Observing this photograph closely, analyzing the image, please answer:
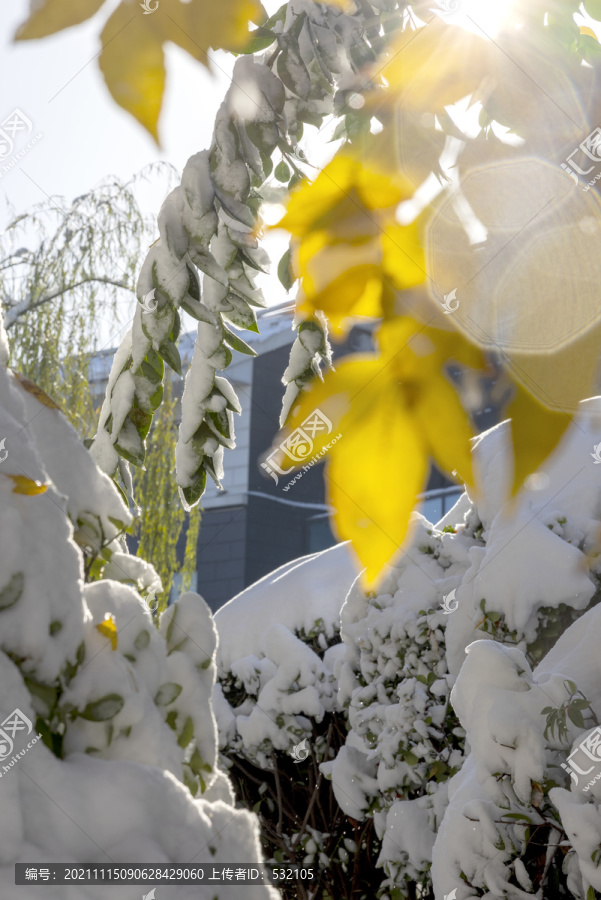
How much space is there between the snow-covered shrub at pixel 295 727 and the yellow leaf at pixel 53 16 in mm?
3418

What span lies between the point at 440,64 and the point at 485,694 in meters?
1.63

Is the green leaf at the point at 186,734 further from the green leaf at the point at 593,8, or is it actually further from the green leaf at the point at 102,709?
the green leaf at the point at 593,8

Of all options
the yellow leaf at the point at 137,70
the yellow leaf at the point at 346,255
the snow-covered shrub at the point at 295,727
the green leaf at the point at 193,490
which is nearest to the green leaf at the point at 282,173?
the green leaf at the point at 193,490

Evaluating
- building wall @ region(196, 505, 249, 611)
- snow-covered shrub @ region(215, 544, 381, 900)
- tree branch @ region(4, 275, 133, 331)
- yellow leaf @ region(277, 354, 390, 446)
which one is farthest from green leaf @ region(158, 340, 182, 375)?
building wall @ region(196, 505, 249, 611)

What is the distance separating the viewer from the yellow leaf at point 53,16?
2.35ft

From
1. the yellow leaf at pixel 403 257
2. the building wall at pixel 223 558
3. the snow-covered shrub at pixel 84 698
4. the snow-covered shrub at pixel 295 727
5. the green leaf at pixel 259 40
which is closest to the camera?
the snow-covered shrub at pixel 84 698

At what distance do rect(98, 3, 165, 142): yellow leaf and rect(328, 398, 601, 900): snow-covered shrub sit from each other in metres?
0.46

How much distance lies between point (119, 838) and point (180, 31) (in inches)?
26.0

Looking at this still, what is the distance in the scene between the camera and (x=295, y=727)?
383cm

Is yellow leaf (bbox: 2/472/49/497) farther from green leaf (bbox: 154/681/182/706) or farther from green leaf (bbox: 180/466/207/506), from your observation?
green leaf (bbox: 180/466/207/506)

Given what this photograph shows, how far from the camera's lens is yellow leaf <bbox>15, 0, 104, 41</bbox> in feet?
2.35

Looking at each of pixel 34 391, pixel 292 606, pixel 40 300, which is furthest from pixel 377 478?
pixel 40 300

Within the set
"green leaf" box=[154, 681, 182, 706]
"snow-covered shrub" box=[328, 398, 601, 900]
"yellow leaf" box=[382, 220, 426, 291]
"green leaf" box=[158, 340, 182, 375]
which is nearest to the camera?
"yellow leaf" box=[382, 220, 426, 291]

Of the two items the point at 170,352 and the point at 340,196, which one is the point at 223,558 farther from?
the point at 340,196
